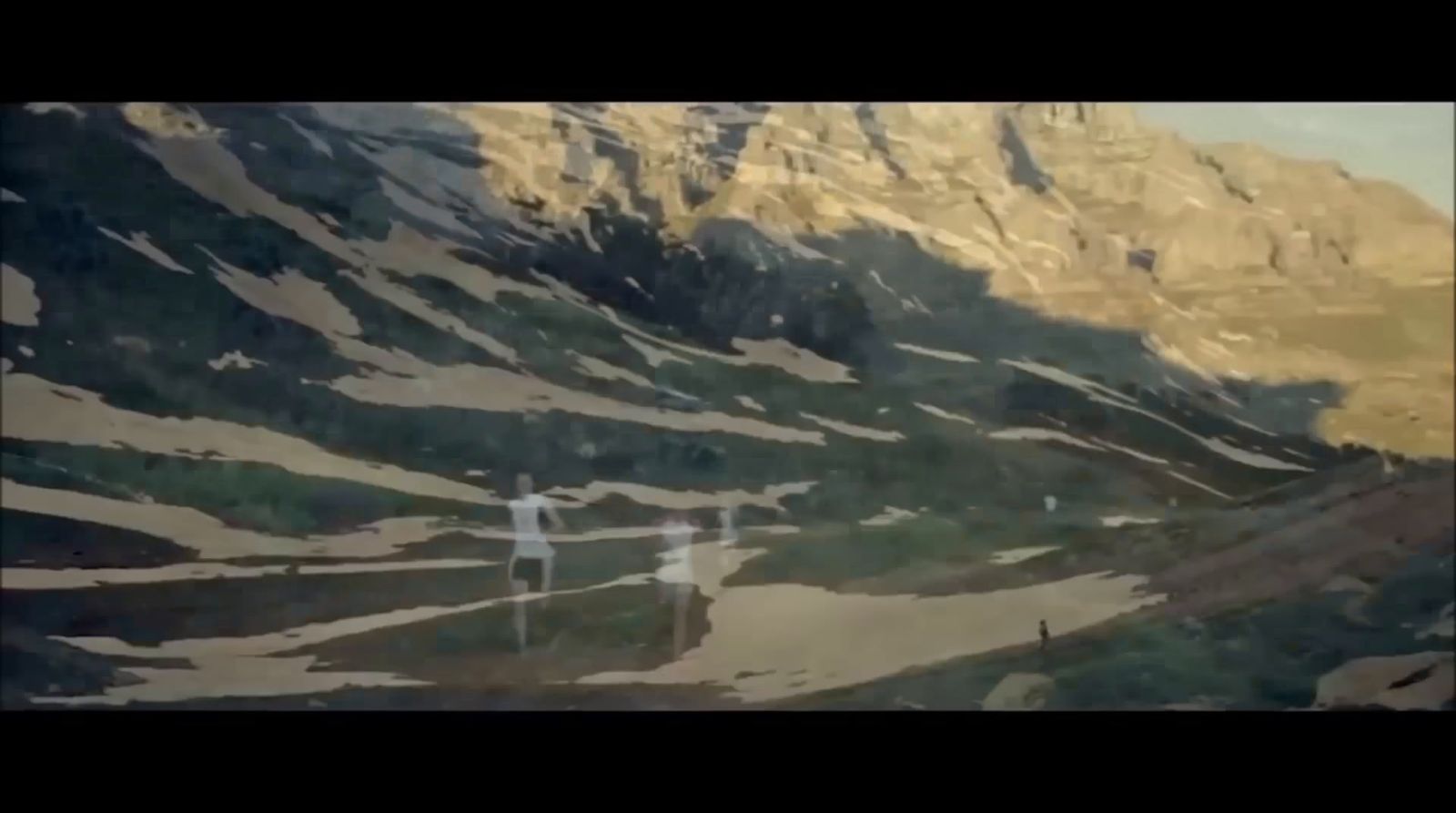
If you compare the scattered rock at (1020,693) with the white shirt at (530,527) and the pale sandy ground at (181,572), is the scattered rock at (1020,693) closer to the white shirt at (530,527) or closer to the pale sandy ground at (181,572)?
the white shirt at (530,527)

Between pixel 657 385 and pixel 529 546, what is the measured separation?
15.3 inches

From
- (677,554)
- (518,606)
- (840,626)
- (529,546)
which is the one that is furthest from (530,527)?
(840,626)

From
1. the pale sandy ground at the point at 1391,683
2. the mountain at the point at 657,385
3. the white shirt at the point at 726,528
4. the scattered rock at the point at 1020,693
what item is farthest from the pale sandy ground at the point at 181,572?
the pale sandy ground at the point at 1391,683

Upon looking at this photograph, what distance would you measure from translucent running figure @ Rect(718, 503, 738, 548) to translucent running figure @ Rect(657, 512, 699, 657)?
0.15ft

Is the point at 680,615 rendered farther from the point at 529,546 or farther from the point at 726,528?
the point at 529,546

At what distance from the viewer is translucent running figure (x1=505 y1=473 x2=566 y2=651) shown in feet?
6.28

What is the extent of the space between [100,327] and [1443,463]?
2572 mm

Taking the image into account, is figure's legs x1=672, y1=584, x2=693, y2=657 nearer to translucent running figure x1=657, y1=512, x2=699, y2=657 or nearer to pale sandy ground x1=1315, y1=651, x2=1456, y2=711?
translucent running figure x1=657, y1=512, x2=699, y2=657

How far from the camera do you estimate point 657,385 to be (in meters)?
1.93

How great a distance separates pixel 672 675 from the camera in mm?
1920

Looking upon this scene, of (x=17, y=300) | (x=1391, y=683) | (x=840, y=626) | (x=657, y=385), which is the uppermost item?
(x=17, y=300)

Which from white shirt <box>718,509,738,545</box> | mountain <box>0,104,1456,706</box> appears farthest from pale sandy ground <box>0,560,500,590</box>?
white shirt <box>718,509,738,545</box>

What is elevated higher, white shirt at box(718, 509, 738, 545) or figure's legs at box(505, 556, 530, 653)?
white shirt at box(718, 509, 738, 545)

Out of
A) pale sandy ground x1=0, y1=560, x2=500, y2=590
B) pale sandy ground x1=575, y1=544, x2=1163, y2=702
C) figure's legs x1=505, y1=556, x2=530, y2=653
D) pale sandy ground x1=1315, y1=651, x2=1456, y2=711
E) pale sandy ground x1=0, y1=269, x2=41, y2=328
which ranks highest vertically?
pale sandy ground x1=0, y1=269, x2=41, y2=328
